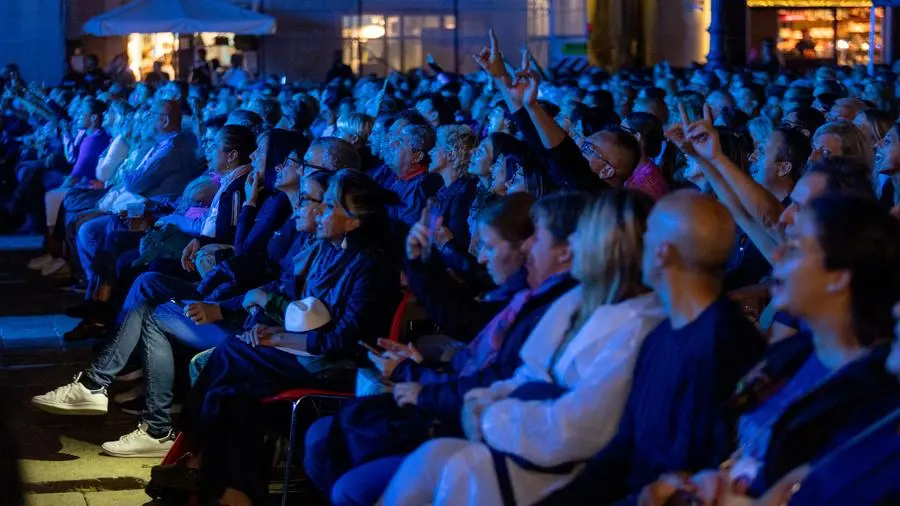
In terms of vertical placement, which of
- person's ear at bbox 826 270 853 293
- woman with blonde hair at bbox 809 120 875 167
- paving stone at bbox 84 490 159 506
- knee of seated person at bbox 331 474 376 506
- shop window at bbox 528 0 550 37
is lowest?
paving stone at bbox 84 490 159 506

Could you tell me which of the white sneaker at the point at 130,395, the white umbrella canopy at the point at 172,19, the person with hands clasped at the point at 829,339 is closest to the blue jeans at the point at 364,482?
the person with hands clasped at the point at 829,339

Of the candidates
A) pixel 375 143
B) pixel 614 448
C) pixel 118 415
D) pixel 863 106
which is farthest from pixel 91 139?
pixel 614 448

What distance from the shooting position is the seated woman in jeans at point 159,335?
21.1 feet

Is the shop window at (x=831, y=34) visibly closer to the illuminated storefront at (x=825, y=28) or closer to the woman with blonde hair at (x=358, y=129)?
the illuminated storefront at (x=825, y=28)

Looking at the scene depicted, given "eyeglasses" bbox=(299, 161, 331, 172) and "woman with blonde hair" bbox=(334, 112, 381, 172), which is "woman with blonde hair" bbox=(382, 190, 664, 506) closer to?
"eyeglasses" bbox=(299, 161, 331, 172)

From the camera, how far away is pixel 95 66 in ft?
95.6

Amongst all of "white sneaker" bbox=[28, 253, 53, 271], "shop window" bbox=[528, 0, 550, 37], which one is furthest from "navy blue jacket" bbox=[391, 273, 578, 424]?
"shop window" bbox=[528, 0, 550, 37]

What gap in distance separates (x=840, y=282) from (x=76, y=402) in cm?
487

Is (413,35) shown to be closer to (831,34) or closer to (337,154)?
(831,34)

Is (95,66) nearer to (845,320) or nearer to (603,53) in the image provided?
(603,53)

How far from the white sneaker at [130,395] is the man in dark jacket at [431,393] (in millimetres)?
2774

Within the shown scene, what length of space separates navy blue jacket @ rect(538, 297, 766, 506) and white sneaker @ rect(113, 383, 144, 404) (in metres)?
4.34

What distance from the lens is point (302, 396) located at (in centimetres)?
548

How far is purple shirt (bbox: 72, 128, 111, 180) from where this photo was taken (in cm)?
1262
